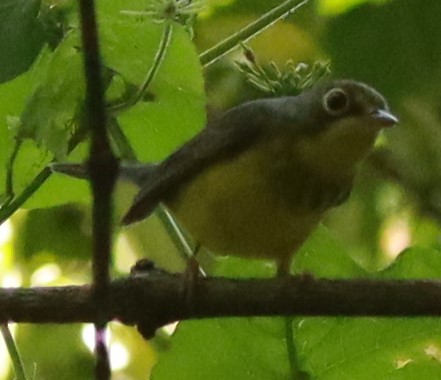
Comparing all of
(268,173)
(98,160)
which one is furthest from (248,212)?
(98,160)

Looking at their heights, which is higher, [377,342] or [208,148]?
[208,148]

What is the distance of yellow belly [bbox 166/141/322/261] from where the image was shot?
1084mm

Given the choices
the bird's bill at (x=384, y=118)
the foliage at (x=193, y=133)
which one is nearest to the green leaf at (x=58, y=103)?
the foliage at (x=193, y=133)

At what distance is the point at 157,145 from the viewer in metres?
1.20

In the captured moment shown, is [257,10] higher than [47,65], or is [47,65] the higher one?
[47,65]

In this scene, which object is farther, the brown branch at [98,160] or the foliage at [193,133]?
the foliage at [193,133]

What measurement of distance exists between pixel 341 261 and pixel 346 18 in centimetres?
53

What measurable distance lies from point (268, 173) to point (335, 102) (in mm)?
95

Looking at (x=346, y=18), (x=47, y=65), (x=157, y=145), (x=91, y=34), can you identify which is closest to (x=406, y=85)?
(x=346, y=18)

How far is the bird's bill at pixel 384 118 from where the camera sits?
3.33ft

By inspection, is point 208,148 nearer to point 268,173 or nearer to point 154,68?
point 268,173

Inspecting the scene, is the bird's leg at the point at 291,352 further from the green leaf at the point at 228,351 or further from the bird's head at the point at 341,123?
the bird's head at the point at 341,123

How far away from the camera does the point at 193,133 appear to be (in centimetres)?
120

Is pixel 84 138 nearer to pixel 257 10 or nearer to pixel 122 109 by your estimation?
pixel 122 109
